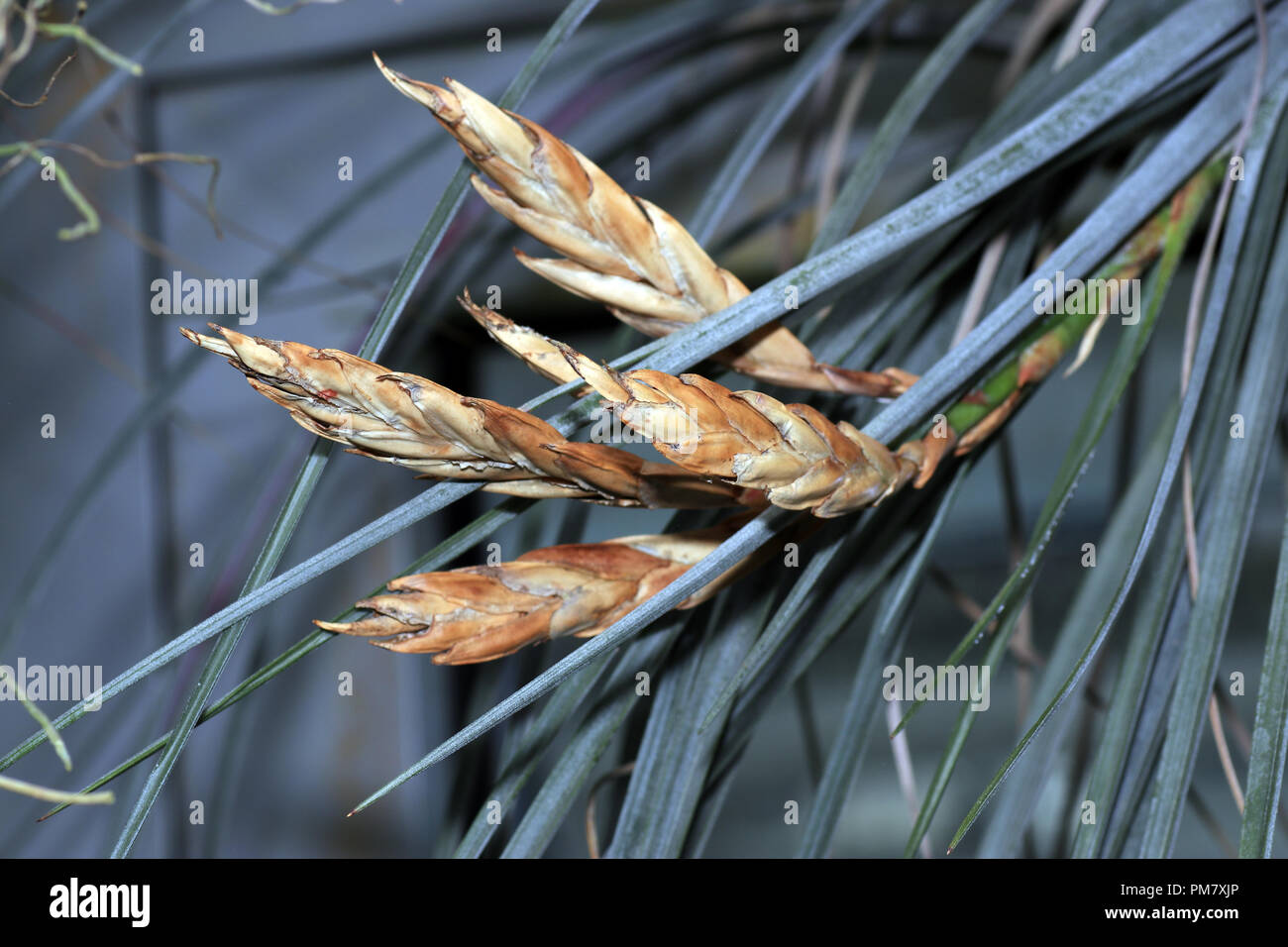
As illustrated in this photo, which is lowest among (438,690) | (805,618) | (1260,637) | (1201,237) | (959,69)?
(1260,637)

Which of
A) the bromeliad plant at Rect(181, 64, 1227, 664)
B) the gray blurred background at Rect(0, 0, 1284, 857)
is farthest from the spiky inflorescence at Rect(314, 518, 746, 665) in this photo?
the gray blurred background at Rect(0, 0, 1284, 857)

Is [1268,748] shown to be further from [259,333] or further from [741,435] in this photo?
[259,333]

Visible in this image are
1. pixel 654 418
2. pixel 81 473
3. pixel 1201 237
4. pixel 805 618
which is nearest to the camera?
pixel 654 418

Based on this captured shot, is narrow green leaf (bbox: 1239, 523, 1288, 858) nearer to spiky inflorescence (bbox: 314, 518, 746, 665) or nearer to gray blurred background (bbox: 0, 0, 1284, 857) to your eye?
spiky inflorescence (bbox: 314, 518, 746, 665)

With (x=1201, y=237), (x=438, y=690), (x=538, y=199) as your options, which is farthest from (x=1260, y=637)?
(x=538, y=199)

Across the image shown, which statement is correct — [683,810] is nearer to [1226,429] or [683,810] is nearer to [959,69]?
[1226,429]
